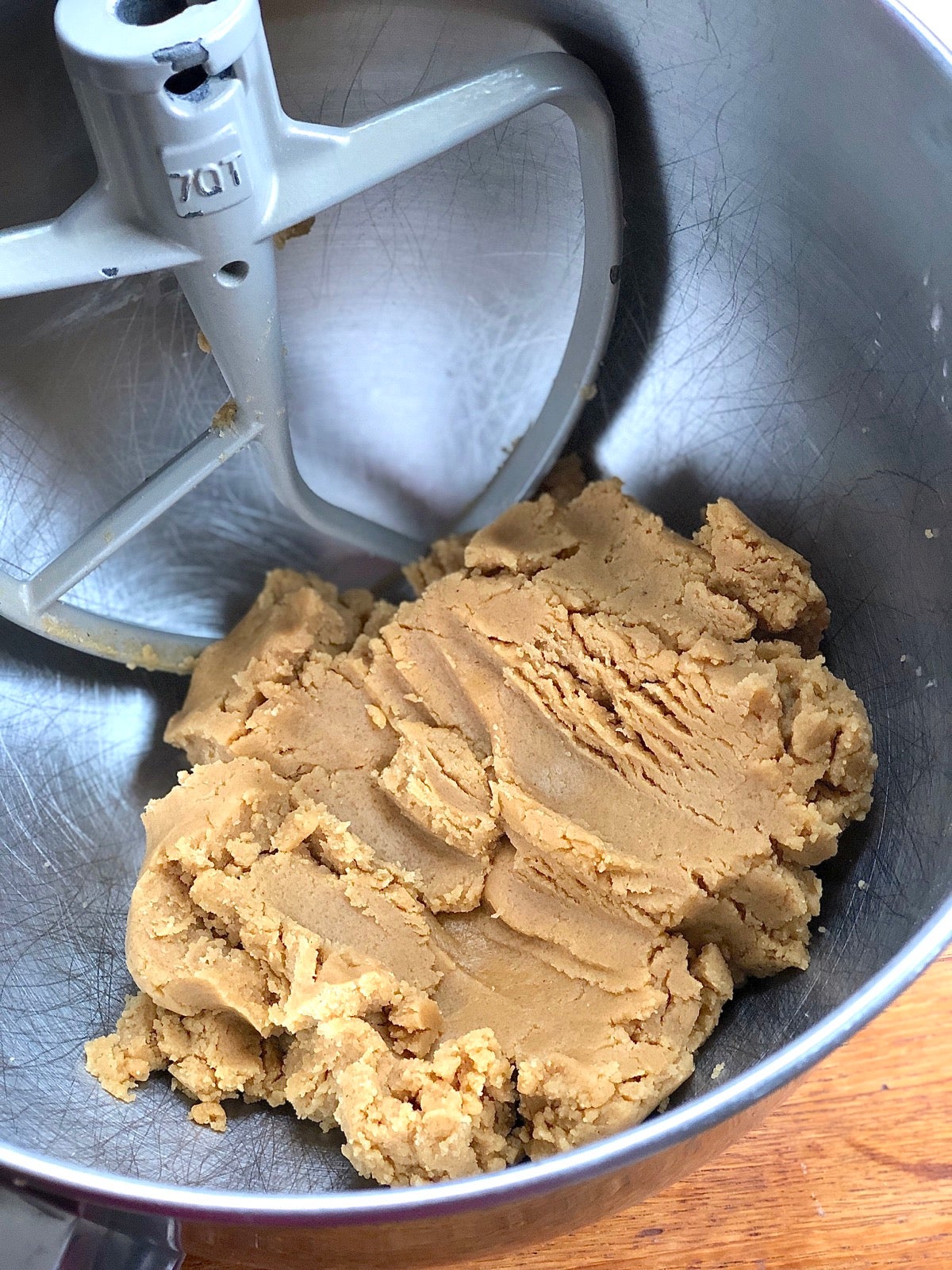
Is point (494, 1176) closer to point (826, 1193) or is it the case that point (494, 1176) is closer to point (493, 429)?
point (826, 1193)

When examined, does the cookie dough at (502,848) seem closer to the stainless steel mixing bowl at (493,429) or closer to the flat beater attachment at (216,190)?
the stainless steel mixing bowl at (493,429)

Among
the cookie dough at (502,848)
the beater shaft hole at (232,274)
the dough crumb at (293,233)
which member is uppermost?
the beater shaft hole at (232,274)

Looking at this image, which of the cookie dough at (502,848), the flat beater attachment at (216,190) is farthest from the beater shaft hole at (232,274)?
the cookie dough at (502,848)

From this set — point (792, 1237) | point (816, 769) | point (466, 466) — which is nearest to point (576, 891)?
point (816, 769)

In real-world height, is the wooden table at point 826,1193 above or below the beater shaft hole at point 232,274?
below

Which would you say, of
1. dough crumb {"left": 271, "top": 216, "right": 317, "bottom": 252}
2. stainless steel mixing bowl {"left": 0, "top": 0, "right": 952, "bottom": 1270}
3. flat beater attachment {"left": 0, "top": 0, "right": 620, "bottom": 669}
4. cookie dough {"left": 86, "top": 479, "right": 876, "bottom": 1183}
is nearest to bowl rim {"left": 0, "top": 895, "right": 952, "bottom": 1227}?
stainless steel mixing bowl {"left": 0, "top": 0, "right": 952, "bottom": 1270}

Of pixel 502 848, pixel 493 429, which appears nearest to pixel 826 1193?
pixel 502 848
